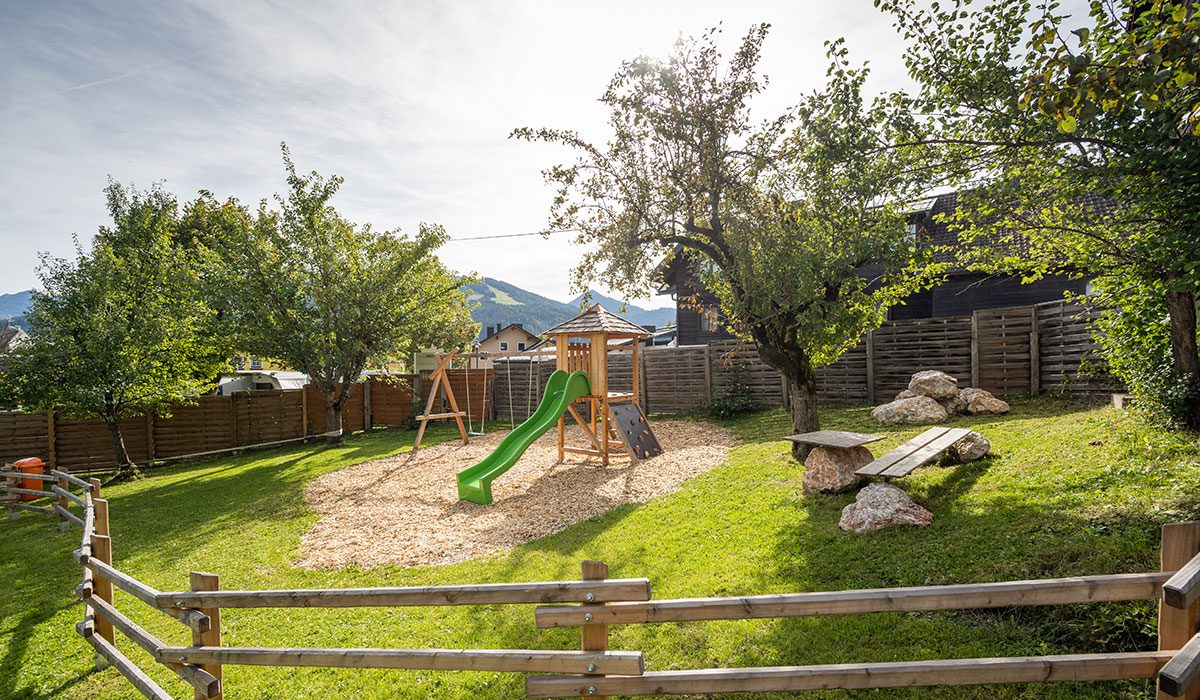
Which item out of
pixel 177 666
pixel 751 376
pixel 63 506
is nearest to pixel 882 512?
pixel 177 666

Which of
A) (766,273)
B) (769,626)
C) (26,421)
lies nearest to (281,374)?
(26,421)

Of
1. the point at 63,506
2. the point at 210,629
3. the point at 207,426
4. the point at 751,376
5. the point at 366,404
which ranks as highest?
the point at 751,376

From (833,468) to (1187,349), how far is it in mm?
4267

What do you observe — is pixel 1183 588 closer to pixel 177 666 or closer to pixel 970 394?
pixel 177 666

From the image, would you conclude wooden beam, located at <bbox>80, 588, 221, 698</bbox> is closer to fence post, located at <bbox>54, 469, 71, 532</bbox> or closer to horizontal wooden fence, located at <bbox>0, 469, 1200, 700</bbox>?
horizontal wooden fence, located at <bbox>0, 469, 1200, 700</bbox>

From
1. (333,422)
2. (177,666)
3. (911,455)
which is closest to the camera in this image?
(177,666)

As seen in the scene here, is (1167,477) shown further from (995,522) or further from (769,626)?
(769,626)

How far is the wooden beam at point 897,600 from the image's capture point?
2.43 meters

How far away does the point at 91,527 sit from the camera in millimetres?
5832

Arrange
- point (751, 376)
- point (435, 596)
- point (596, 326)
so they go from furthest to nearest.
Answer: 1. point (751, 376)
2. point (596, 326)
3. point (435, 596)

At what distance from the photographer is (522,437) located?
10.8m

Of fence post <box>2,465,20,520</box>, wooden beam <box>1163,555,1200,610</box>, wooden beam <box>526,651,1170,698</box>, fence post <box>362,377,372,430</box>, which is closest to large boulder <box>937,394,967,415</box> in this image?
wooden beam <box>526,651,1170,698</box>

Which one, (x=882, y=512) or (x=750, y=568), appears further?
(x=882, y=512)

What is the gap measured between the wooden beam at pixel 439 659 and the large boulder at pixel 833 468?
4.98m
